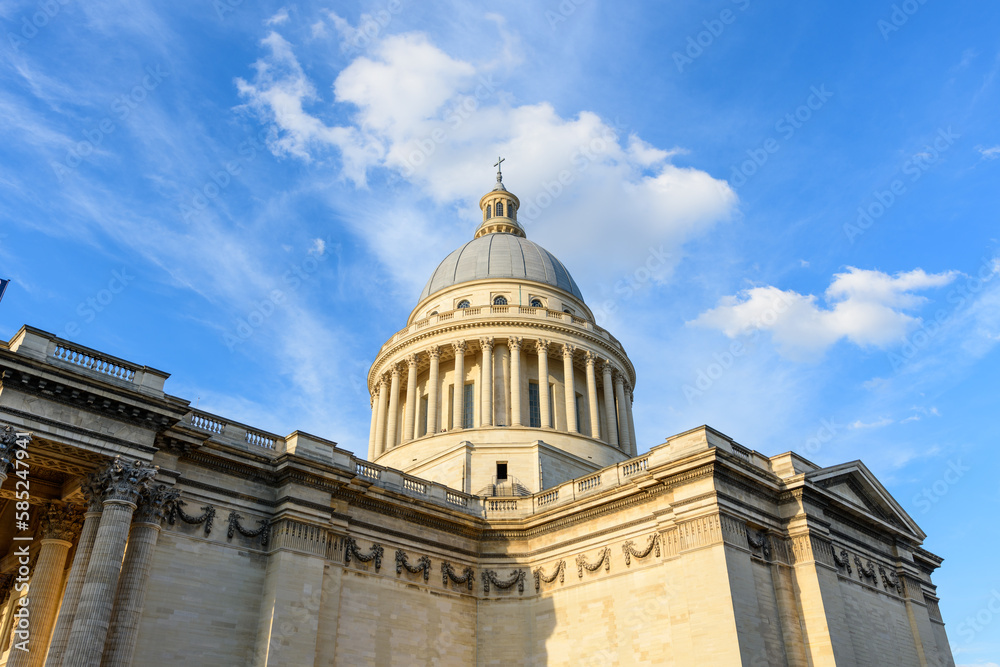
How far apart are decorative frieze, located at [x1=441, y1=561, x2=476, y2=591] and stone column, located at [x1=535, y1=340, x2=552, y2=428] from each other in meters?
11.9

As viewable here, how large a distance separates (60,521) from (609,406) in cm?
3073

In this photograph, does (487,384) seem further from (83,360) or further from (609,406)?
(83,360)

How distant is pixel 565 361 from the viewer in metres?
46.8

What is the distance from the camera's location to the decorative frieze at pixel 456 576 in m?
Answer: 33.2

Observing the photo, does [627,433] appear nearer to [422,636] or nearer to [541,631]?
[541,631]

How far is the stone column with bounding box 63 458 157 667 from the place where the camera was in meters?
21.7

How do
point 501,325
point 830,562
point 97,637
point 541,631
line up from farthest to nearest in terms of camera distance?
point 501,325
point 541,631
point 830,562
point 97,637

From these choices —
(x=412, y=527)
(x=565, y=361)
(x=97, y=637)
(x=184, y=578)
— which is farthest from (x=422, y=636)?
(x=565, y=361)

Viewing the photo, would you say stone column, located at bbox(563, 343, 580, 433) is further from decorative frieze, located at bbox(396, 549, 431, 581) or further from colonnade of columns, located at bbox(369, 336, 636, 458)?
decorative frieze, located at bbox(396, 549, 431, 581)

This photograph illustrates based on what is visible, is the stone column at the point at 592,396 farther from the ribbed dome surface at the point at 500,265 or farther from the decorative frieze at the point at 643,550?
the decorative frieze at the point at 643,550

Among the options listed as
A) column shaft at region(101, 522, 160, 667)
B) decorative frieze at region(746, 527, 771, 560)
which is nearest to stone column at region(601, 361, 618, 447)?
decorative frieze at region(746, 527, 771, 560)

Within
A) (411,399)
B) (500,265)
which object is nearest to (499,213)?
(500,265)

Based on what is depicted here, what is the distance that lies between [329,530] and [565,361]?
21.1 meters

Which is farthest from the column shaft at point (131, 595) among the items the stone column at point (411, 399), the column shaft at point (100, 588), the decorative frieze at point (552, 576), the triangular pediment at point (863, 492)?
the triangular pediment at point (863, 492)
